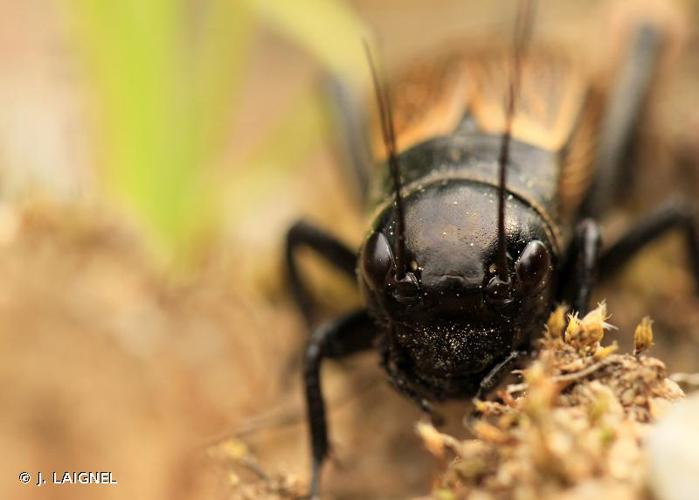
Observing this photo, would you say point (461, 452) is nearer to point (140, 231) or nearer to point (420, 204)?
point (420, 204)

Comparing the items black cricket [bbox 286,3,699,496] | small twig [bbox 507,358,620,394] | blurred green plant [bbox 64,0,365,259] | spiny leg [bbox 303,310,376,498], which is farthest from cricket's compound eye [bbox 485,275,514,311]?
blurred green plant [bbox 64,0,365,259]

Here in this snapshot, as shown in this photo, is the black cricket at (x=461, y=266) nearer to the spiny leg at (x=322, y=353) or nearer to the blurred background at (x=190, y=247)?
the spiny leg at (x=322, y=353)

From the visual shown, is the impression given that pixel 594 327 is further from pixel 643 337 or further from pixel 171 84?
pixel 171 84

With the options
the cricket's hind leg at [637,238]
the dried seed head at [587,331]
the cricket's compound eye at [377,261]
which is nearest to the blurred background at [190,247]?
the cricket's hind leg at [637,238]

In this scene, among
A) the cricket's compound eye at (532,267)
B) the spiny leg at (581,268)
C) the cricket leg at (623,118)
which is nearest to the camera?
the cricket's compound eye at (532,267)

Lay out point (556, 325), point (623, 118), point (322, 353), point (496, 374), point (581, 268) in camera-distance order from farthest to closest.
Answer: point (623, 118)
point (322, 353)
point (581, 268)
point (496, 374)
point (556, 325)

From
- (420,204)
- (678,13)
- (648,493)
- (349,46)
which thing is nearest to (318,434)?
(420,204)

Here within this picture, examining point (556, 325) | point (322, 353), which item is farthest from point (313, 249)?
point (556, 325)
